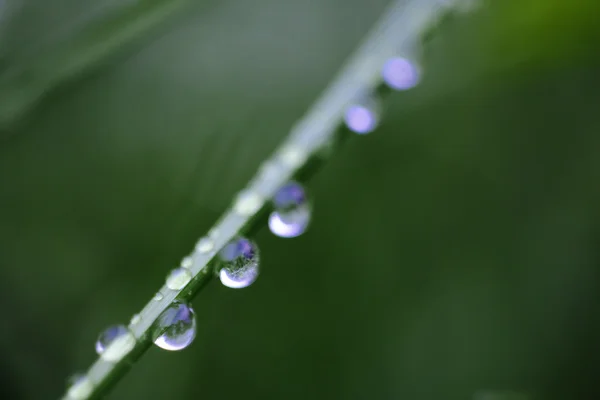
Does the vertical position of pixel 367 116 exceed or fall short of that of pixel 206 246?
it exceeds it

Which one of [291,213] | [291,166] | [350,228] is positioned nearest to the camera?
[291,166]

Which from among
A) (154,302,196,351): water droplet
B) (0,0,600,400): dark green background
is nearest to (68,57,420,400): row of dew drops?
(154,302,196,351): water droplet

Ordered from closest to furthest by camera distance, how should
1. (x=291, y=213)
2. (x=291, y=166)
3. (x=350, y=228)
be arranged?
(x=291, y=166) → (x=291, y=213) → (x=350, y=228)

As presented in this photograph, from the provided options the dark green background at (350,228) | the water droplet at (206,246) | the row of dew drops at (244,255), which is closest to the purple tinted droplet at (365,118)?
the row of dew drops at (244,255)

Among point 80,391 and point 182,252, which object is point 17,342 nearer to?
point 182,252

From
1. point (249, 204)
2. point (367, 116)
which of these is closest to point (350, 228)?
point (367, 116)

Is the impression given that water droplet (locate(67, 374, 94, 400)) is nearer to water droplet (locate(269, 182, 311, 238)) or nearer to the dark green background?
→ water droplet (locate(269, 182, 311, 238))

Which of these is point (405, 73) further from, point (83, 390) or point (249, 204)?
point (83, 390)

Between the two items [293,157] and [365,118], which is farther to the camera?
[365,118]
